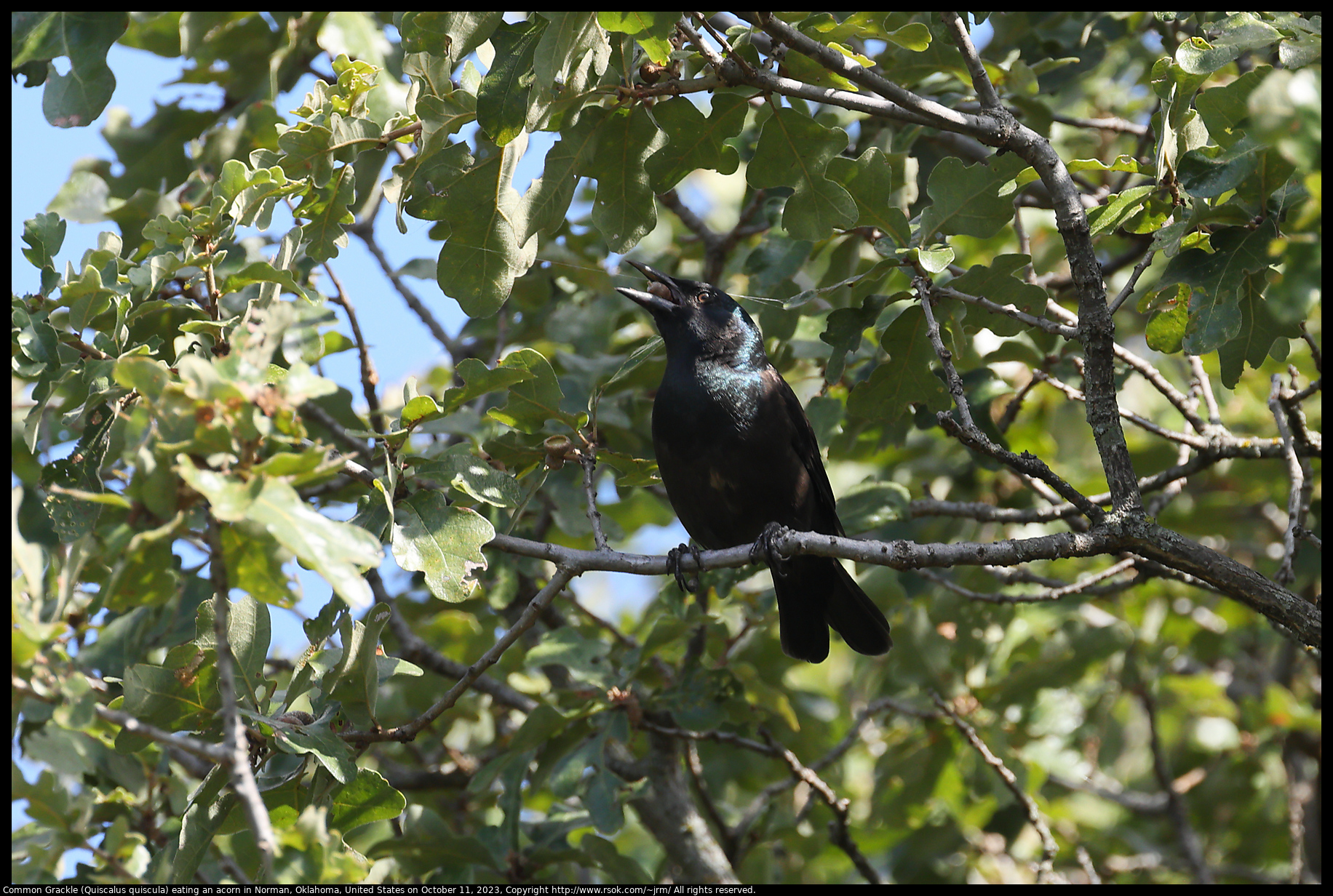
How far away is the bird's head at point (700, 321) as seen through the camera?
14.6ft

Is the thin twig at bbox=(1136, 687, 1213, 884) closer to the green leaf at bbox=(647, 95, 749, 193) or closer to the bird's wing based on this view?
the bird's wing

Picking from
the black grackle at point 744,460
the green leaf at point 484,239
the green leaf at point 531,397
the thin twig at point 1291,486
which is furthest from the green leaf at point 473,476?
the thin twig at point 1291,486

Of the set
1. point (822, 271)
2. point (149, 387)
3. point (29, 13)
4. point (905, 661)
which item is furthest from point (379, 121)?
point (905, 661)

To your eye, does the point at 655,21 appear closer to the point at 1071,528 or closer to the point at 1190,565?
the point at 1190,565

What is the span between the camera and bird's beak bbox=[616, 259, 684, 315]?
4402 mm

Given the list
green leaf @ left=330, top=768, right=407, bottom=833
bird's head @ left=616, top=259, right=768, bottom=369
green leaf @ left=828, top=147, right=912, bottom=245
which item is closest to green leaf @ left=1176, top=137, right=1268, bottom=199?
green leaf @ left=828, top=147, right=912, bottom=245

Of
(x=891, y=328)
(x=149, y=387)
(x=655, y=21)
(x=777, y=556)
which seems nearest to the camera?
(x=149, y=387)

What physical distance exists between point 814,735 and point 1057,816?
157 centimetres

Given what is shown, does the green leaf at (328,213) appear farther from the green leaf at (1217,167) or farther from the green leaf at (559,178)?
the green leaf at (1217,167)

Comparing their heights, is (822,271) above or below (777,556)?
above

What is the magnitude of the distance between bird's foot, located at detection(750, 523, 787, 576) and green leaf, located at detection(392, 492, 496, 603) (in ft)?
3.15

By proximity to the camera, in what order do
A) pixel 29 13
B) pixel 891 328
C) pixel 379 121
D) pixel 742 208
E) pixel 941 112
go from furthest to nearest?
pixel 742 208 → pixel 379 121 → pixel 891 328 → pixel 29 13 → pixel 941 112

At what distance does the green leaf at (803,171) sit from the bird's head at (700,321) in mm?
1163

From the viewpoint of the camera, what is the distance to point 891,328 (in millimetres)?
3316
